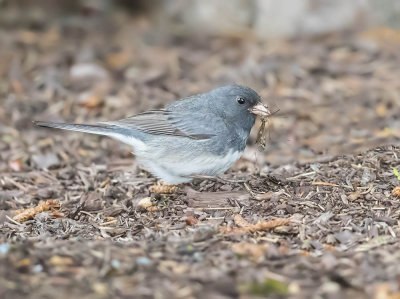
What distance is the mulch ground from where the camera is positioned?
3168mm

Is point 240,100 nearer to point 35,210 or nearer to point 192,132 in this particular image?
point 192,132

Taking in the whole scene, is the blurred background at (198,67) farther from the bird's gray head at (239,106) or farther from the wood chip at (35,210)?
the wood chip at (35,210)

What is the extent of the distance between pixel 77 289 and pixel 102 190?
2.07 meters

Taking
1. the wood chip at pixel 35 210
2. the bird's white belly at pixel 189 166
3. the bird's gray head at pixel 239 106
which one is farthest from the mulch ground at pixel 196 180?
the bird's gray head at pixel 239 106

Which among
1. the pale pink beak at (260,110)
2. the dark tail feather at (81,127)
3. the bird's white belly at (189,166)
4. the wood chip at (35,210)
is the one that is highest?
the pale pink beak at (260,110)

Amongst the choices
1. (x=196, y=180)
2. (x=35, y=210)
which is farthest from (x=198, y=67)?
(x=35, y=210)

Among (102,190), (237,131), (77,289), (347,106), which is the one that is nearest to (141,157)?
(102,190)

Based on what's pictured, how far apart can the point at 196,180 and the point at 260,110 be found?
2.71 feet

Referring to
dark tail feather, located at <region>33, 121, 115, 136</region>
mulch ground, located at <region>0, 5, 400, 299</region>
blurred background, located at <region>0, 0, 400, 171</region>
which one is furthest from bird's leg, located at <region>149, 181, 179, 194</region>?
blurred background, located at <region>0, 0, 400, 171</region>

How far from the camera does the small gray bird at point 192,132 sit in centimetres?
459

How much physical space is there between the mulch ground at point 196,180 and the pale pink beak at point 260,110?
53cm

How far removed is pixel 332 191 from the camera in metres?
→ 4.44

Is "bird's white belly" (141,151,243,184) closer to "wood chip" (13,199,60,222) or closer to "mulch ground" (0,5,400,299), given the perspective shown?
"mulch ground" (0,5,400,299)

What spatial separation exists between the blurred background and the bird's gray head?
50 centimetres
